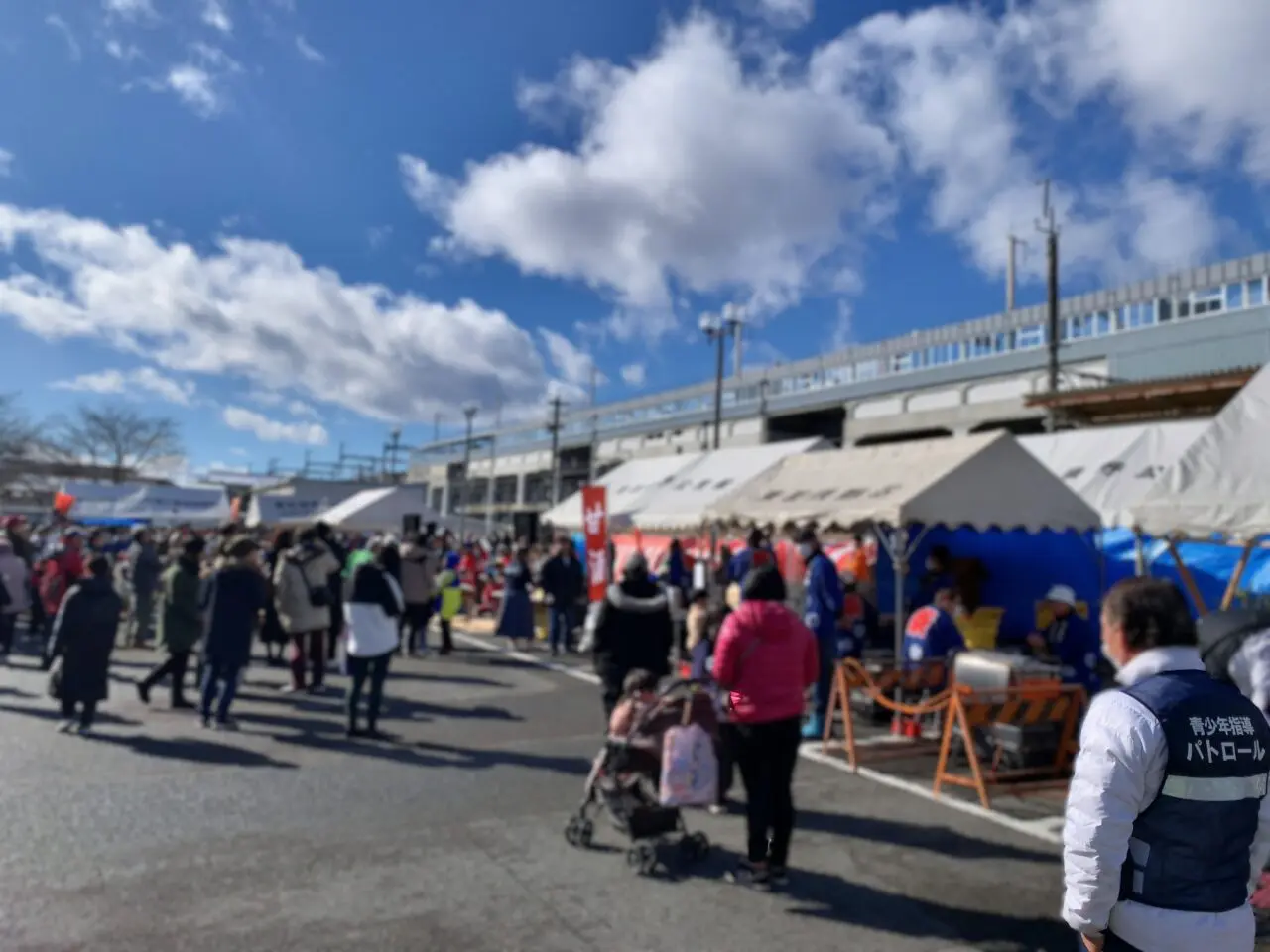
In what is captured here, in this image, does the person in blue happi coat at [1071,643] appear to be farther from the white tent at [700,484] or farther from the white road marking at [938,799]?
the white tent at [700,484]

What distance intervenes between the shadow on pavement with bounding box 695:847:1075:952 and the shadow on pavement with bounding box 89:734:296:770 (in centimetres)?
434

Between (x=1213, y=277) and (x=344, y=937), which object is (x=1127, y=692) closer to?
(x=344, y=937)

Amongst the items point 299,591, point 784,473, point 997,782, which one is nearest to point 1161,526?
point 997,782

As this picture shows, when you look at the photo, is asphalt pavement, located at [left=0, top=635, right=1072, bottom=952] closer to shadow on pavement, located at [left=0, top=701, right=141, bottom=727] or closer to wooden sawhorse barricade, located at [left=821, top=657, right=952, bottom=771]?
shadow on pavement, located at [left=0, top=701, right=141, bottom=727]

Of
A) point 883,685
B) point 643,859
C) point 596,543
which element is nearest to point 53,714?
point 643,859

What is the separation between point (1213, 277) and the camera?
33.0m

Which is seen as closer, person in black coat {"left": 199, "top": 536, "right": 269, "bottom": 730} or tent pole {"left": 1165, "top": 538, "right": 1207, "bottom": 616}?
tent pole {"left": 1165, "top": 538, "right": 1207, "bottom": 616}

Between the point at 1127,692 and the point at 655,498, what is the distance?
1643 centimetres

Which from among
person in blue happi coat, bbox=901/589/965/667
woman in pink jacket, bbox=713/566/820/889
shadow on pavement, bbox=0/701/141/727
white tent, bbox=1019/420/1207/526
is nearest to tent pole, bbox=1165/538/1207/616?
white tent, bbox=1019/420/1207/526

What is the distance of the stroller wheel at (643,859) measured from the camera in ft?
16.1

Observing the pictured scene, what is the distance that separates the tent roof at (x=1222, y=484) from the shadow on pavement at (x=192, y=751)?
23.9 ft

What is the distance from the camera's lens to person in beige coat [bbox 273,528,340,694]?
9.72 metres

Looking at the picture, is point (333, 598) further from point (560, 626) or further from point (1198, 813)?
point (1198, 813)

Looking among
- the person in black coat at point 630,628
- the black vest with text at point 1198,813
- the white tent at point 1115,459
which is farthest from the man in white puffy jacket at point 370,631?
the white tent at point 1115,459
